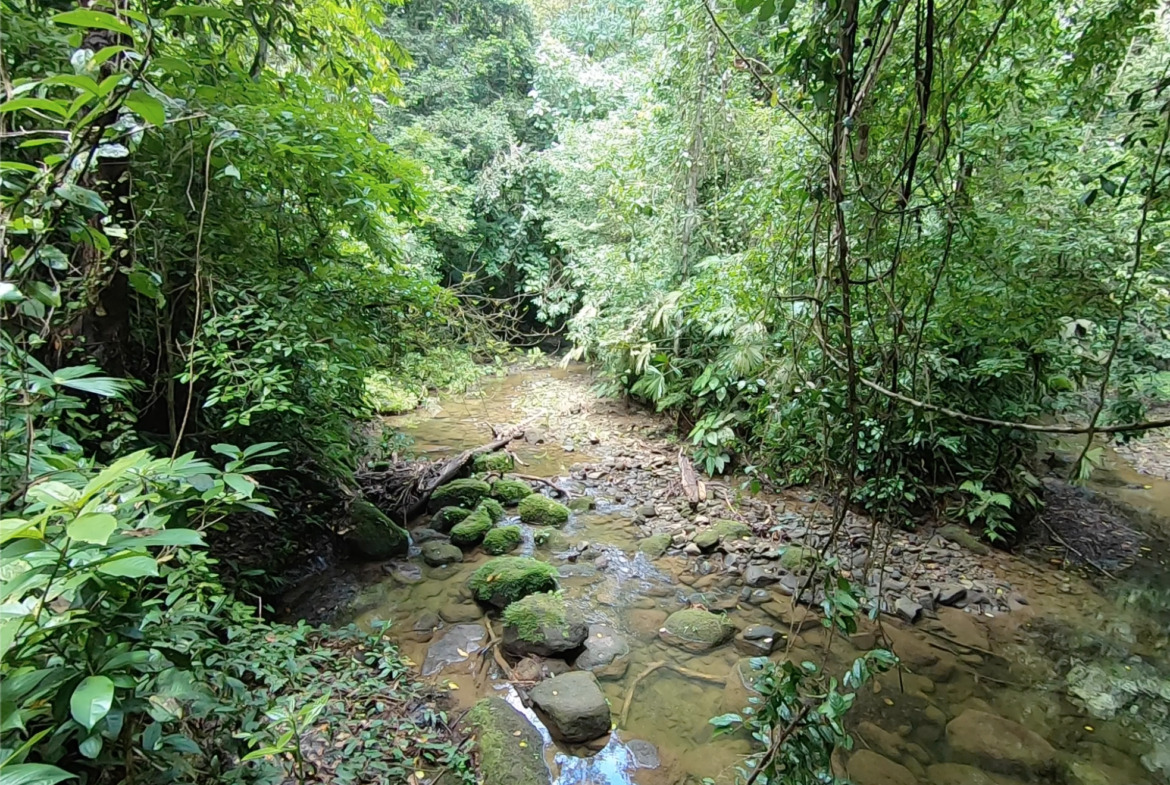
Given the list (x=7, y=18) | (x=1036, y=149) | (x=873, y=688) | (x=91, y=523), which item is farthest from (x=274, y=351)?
(x=1036, y=149)

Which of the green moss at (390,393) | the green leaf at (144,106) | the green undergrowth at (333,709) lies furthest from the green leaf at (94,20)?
the green moss at (390,393)

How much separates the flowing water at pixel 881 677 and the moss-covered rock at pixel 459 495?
2.40 feet

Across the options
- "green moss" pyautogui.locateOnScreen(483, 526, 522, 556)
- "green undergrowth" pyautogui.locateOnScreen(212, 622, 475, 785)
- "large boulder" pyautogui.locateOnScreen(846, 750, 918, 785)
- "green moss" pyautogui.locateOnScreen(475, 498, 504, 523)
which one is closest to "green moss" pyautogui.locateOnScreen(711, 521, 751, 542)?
"green moss" pyautogui.locateOnScreen(483, 526, 522, 556)

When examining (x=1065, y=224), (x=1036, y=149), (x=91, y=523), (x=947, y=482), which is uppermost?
(x=1036, y=149)

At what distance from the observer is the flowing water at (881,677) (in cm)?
265

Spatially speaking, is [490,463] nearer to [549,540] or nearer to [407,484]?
[407,484]

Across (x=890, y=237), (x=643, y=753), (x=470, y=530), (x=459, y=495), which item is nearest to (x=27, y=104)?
(x=890, y=237)

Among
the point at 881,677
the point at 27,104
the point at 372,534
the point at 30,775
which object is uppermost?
the point at 27,104

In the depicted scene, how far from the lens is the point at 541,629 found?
3.28 meters

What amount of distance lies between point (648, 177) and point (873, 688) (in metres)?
5.82

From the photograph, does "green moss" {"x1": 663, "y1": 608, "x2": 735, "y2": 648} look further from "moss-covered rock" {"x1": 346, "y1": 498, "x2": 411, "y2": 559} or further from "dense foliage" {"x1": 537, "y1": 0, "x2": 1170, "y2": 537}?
"moss-covered rock" {"x1": 346, "y1": 498, "x2": 411, "y2": 559}

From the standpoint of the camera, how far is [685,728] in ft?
9.37

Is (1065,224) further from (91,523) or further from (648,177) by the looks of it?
(91,523)

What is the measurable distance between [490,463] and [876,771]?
4216mm
